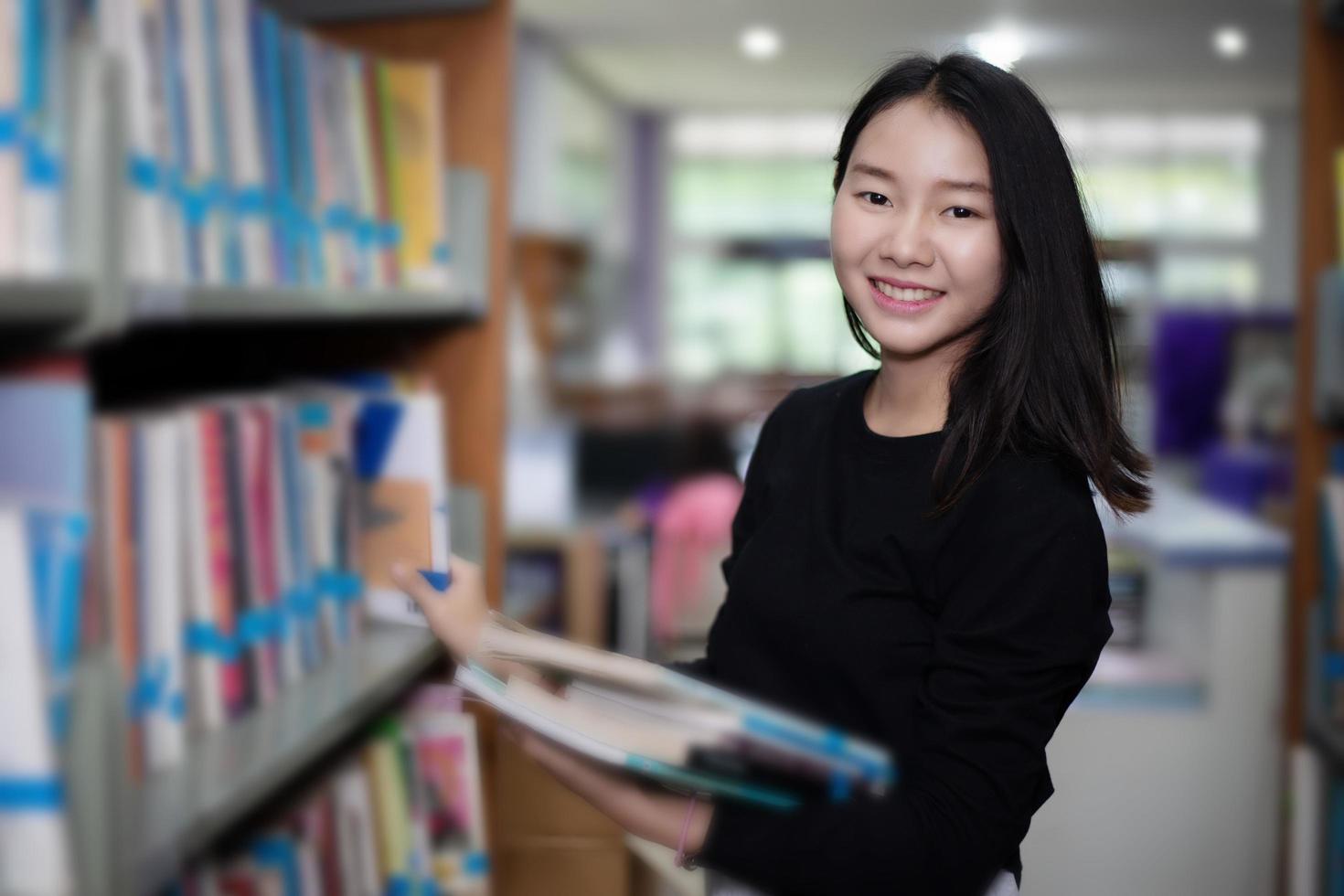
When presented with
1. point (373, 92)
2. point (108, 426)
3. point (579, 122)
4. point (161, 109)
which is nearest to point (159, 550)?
point (108, 426)

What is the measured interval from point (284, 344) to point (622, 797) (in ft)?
4.03

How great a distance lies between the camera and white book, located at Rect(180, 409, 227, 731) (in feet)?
3.95

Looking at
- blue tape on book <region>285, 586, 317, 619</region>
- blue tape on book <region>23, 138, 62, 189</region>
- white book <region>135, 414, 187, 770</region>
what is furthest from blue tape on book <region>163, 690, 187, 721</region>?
blue tape on book <region>23, 138, 62, 189</region>

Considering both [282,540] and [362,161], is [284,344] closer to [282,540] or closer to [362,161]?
[362,161]

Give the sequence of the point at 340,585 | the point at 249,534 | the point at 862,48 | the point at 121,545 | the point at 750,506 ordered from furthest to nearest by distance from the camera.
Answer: the point at 862,48
the point at 340,585
the point at 249,534
the point at 750,506
the point at 121,545

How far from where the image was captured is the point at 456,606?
975mm

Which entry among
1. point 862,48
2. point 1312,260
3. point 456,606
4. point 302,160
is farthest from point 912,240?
point 862,48

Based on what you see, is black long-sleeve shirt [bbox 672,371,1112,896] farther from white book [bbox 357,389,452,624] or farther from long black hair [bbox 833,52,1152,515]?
white book [bbox 357,389,452,624]

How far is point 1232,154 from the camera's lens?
32.0 ft

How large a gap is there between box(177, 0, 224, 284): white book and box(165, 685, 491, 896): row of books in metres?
0.63

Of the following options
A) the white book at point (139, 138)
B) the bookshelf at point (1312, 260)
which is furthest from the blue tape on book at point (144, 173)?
the bookshelf at point (1312, 260)

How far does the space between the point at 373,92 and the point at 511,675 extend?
1.06 metres

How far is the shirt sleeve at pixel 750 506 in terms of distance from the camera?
1.16 metres

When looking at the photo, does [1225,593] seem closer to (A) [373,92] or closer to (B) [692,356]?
(A) [373,92]
